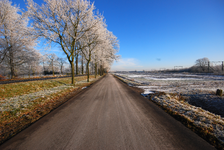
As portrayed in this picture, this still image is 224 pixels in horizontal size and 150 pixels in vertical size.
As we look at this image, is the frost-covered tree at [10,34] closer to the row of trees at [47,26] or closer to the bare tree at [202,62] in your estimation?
the row of trees at [47,26]

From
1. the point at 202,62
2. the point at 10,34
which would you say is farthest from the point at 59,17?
the point at 202,62

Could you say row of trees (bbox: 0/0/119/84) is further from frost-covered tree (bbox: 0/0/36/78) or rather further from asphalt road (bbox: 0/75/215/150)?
asphalt road (bbox: 0/75/215/150)

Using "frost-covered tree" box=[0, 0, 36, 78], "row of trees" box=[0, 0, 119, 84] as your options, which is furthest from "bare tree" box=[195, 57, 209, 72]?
"frost-covered tree" box=[0, 0, 36, 78]

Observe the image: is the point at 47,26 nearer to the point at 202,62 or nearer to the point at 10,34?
the point at 10,34

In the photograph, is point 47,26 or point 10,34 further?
point 10,34

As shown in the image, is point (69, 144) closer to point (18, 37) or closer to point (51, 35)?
point (51, 35)

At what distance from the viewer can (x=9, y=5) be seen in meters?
15.6

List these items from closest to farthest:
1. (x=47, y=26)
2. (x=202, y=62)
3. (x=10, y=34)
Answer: (x=47, y=26), (x=10, y=34), (x=202, y=62)

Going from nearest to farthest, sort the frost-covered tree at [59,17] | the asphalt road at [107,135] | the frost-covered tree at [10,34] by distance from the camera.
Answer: the asphalt road at [107,135], the frost-covered tree at [59,17], the frost-covered tree at [10,34]

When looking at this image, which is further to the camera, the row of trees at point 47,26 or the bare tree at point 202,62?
the bare tree at point 202,62

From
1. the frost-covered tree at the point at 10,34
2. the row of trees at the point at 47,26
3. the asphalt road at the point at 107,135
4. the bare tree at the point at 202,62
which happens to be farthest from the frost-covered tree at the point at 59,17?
the bare tree at the point at 202,62

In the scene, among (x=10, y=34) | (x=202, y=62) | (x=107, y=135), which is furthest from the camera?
(x=202, y=62)

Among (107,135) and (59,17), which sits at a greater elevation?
(59,17)

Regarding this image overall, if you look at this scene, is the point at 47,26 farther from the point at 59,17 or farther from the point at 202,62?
the point at 202,62
